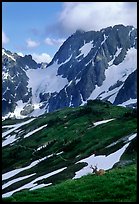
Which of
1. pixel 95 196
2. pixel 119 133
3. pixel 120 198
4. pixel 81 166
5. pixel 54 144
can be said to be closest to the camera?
pixel 120 198

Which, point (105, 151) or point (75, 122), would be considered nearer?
point (105, 151)

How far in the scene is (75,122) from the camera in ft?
526

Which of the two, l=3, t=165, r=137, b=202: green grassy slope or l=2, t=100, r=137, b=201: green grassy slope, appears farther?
l=2, t=100, r=137, b=201: green grassy slope

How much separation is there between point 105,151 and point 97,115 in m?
79.9

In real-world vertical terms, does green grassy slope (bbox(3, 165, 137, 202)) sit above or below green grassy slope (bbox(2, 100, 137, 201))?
below

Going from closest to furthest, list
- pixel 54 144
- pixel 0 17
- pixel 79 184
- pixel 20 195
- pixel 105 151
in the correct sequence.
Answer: pixel 0 17 → pixel 20 195 → pixel 79 184 → pixel 105 151 → pixel 54 144

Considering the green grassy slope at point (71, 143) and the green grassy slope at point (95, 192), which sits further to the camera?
the green grassy slope at point (71, 143)

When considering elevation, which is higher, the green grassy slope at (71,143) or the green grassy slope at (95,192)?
the green grassy slope at (71,143)

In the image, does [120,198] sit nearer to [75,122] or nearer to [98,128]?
[98,128]

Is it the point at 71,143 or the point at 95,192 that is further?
the point at 71,143

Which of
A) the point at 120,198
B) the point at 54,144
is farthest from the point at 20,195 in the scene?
the point at 54,144

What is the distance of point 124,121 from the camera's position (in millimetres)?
117312

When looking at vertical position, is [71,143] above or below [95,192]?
above

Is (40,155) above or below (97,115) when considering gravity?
below
